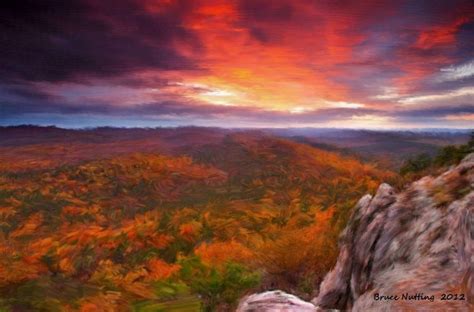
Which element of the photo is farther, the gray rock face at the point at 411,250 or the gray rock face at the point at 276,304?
the gray rock face at the point at 276,304

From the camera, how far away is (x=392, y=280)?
238 cm

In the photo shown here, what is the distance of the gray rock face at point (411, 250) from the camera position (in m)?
2.09

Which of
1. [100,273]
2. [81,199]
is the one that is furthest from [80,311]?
[81,199]

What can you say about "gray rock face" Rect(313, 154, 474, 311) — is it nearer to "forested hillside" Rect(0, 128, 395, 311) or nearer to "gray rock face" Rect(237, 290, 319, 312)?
"gray rock face" Rect(237, 290, 319, 312)

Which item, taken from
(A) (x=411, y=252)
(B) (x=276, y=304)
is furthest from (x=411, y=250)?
(B) (x=276, y=304)

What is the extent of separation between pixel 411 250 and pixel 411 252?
20 mm

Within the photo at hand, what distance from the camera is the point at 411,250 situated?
2.52m

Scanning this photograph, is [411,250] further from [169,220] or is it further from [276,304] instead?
[169,220]

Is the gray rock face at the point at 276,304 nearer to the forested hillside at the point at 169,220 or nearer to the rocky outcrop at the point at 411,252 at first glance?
the rocky outcrop at the point at 411,252

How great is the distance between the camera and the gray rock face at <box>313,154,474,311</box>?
82.1 inches

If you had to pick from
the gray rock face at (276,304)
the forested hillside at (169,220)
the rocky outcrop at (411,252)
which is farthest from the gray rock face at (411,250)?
the forested hillside at (169,220)

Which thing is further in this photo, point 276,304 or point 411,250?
point 276,304

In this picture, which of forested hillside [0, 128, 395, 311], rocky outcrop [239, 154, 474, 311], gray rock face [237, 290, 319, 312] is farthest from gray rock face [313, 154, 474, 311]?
forested hillside [0, 128, 395, 311]

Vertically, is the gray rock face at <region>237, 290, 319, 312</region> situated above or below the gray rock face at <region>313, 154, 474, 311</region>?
below
